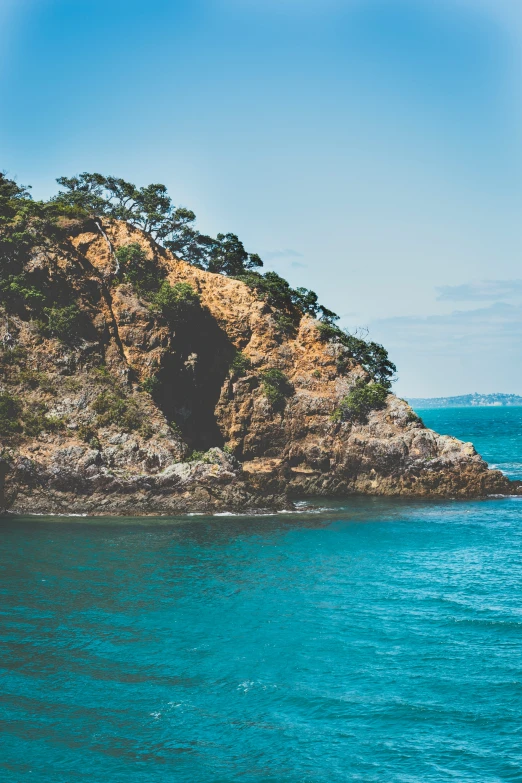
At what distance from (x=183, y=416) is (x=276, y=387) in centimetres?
1159

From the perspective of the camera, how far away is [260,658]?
1225 inches

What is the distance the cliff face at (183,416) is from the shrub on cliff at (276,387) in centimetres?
44

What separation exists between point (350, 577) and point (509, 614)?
10971mm

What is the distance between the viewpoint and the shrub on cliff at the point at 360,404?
76.4 meters

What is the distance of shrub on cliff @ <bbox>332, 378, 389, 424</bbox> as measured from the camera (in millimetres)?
76438

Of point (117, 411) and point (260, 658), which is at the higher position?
point (117, 411)

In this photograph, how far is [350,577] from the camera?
44.0m

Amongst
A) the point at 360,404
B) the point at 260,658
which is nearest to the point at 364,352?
the point at 360,404

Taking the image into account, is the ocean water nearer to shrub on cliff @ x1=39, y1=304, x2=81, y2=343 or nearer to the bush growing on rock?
shrub on cliff @ x1=39, y1=304, x2=81, y2=343

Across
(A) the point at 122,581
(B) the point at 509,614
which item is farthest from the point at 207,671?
(B) the point at 509,614

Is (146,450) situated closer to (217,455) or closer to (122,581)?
(217,455)

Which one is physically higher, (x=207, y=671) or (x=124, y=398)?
(x=124, y=398)

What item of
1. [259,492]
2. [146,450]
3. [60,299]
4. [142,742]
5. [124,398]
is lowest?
[142,742]

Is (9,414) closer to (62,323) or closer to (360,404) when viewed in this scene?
(62,323)
